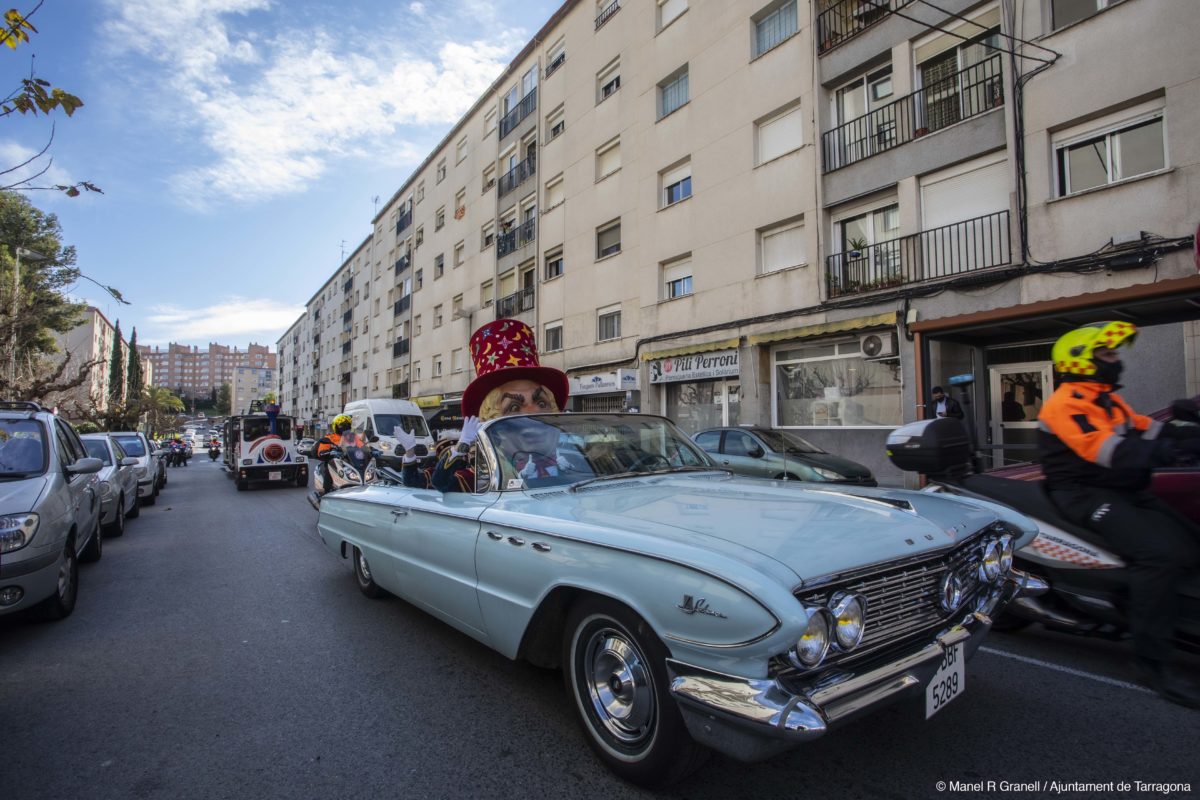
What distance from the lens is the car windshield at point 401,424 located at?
16.0 meters

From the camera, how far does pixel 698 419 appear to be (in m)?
16.5

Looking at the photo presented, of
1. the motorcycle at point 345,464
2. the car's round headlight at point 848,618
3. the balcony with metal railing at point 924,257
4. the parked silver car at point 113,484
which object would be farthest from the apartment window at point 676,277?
the car's round headlight at point 848,618

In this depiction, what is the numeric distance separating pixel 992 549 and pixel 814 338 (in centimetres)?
1156

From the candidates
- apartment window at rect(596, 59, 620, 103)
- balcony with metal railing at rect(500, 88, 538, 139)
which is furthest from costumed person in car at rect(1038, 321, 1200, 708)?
balcony with metal railing at rect(500, 88, 538, 139)

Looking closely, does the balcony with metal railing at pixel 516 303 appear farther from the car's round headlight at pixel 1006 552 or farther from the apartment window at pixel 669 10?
the car's round headlight at pixel 1006 552

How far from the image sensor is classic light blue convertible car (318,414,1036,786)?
183cm

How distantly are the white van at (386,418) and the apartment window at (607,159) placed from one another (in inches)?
386

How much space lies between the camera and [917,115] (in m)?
12.0

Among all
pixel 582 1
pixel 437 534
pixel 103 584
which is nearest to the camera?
pixel 437 534

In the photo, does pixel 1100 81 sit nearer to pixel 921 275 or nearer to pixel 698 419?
pixel 921 275

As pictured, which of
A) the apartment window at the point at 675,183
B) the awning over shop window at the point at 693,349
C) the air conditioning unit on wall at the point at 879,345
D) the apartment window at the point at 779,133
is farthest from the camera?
the apartment window at the point at 675,183

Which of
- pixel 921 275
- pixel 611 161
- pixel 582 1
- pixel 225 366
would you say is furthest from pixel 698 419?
pixel 225 366

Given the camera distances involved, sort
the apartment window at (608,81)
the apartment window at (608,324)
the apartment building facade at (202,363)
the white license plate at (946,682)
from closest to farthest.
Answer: the white license plate at (946,682)
the apartment window at (608,324)
the apartment window at (608,81)
the apartment building facade at (202,363)

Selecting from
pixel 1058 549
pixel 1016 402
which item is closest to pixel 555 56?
pixel 1016 402
